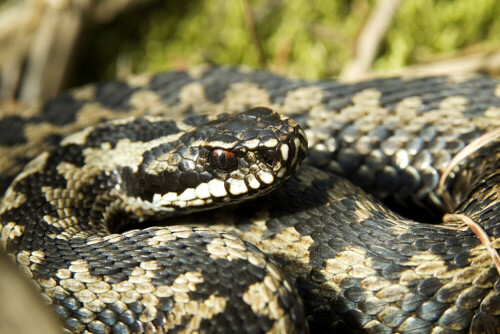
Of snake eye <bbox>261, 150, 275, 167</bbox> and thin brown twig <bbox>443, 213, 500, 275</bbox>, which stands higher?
snake eye <bbox>261, 150, 275, 167</bbox>

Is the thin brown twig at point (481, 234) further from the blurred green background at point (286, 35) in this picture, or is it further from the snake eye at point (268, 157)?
the blurred green background at point (286, 35)

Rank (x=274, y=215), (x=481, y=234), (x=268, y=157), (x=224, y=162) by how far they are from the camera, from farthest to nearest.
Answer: (x=274, y=215), (x=224, y=162), (x=268, y=157), (x=481, y=234)

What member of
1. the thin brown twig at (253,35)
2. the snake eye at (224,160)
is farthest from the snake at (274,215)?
the thin brown twig at (253,35)

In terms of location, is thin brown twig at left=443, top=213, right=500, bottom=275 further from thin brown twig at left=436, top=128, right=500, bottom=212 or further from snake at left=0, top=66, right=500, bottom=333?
thin brown twig at left=436, top=128, right=500, bottom=212

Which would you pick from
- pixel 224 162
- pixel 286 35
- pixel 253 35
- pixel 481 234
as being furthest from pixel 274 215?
pixel 286 35

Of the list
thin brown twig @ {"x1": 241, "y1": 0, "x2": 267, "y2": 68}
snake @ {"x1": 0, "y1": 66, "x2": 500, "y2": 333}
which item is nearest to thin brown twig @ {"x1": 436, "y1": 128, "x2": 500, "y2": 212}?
snake @ {"x1": 0, "y1": 66, "x2": 500, "y2": 333}

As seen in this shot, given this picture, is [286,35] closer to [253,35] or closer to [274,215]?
[253,35]
